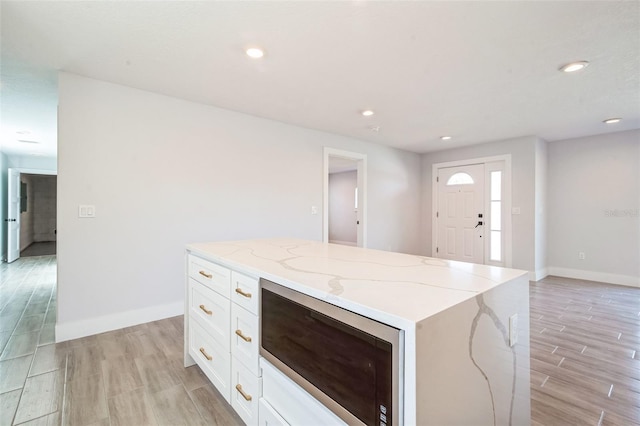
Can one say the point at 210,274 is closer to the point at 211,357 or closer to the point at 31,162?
the point at 211,357

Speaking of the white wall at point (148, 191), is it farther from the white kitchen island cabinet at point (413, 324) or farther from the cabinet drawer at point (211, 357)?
the white kitchen island cabinet at point (413, 324)

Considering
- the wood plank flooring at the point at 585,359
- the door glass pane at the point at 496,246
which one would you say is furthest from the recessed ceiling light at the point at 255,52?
the door glass pane at the point at 496,246

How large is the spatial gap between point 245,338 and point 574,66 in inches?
126

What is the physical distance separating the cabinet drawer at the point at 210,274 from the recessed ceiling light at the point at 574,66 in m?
3.07

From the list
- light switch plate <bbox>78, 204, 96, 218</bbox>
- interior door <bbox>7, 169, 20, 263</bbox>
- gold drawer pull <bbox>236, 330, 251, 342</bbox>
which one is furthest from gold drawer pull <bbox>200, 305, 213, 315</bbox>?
interior door <bbox>7, 169, 20, 263</bbox>

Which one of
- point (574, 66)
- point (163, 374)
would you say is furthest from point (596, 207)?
point (163, 374)

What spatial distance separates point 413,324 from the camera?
0.70 meters

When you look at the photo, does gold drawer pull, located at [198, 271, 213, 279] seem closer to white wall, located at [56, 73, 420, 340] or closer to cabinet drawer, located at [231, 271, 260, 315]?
cabinet drawer, located at [231, 271, 260, 315]

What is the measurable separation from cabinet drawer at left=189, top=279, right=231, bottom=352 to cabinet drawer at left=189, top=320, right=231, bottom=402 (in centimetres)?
5

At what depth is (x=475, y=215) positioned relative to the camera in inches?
212

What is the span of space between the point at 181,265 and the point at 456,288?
9.73 feet

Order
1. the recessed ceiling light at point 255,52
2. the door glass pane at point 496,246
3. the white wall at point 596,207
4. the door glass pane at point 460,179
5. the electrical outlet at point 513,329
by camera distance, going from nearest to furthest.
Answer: the electrical outlet at point 513,329 → the recessed ceiling light at point 255,52 → the white wall at point 596,207 → the door glass pane at point 496,246 → the door glass pane at point 460,179

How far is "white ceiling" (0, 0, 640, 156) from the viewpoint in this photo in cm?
178

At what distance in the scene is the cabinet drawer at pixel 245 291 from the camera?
1.36m
